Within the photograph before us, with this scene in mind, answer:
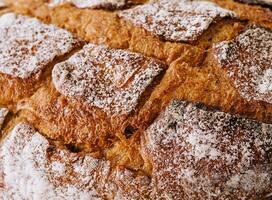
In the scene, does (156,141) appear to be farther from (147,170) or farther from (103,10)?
(103,10)

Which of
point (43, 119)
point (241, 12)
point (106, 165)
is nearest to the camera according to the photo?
point (106, 165)

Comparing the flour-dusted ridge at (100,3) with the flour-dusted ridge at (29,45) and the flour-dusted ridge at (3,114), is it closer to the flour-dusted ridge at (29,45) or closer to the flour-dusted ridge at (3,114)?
the flour-dusted ridge at (29,45)

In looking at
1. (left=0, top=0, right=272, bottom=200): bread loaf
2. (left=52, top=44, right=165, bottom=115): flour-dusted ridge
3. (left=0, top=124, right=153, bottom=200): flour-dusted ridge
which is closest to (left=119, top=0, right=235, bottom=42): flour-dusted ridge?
(left=0, top=0, right=272, bottom=200): bread loaf

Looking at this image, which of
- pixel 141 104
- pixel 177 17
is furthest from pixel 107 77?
pixel 177 17

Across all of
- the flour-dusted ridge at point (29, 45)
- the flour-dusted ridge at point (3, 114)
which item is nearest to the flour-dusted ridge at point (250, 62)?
the flour-dusted ridge at point (29, 45)

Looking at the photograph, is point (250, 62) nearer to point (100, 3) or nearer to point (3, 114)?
point (100, 3)

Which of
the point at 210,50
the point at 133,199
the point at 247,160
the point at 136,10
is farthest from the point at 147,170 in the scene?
the point at 136,10

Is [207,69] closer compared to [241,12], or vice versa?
[207,69]
